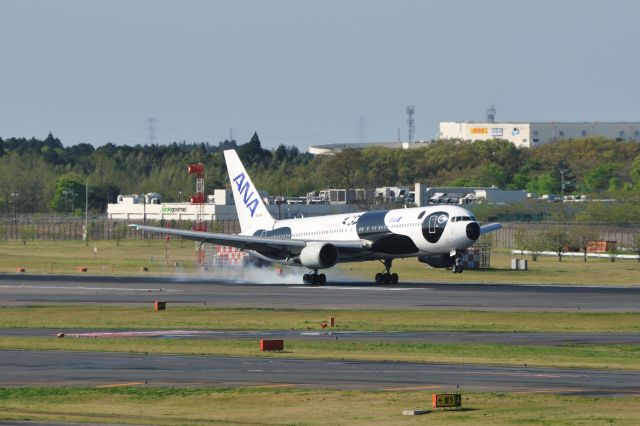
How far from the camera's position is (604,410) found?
29.7 metres

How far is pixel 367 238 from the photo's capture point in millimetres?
85750

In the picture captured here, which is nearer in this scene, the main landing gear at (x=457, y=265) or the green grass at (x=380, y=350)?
the green grass at (x=380, y=350)

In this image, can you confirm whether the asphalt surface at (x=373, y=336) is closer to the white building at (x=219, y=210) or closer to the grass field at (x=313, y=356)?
the grass field at (x=313, y=356)

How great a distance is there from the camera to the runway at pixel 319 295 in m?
67.2

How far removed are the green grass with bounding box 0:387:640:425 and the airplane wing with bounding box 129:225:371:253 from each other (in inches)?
2085

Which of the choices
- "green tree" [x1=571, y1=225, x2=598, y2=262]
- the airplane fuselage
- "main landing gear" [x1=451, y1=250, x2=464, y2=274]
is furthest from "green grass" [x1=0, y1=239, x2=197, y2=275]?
"green tree" [x1=571, y1=225, x2=598, y2=262]

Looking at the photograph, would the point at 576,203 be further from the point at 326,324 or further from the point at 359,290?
the point at 326,324

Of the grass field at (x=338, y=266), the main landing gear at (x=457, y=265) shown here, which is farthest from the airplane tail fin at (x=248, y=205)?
the main landing gear at (x=457, y=265)

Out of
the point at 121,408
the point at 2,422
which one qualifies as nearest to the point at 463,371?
the point at 121,408

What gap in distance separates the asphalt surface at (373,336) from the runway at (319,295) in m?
13.2

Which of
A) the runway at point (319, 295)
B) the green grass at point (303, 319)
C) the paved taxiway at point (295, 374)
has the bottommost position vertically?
the paved taxiway at point (295, 374)

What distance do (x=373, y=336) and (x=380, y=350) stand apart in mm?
6063

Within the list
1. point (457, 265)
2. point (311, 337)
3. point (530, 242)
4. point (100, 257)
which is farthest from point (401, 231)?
point (530, 242)

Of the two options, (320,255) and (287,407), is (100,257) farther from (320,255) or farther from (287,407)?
(287,407)
